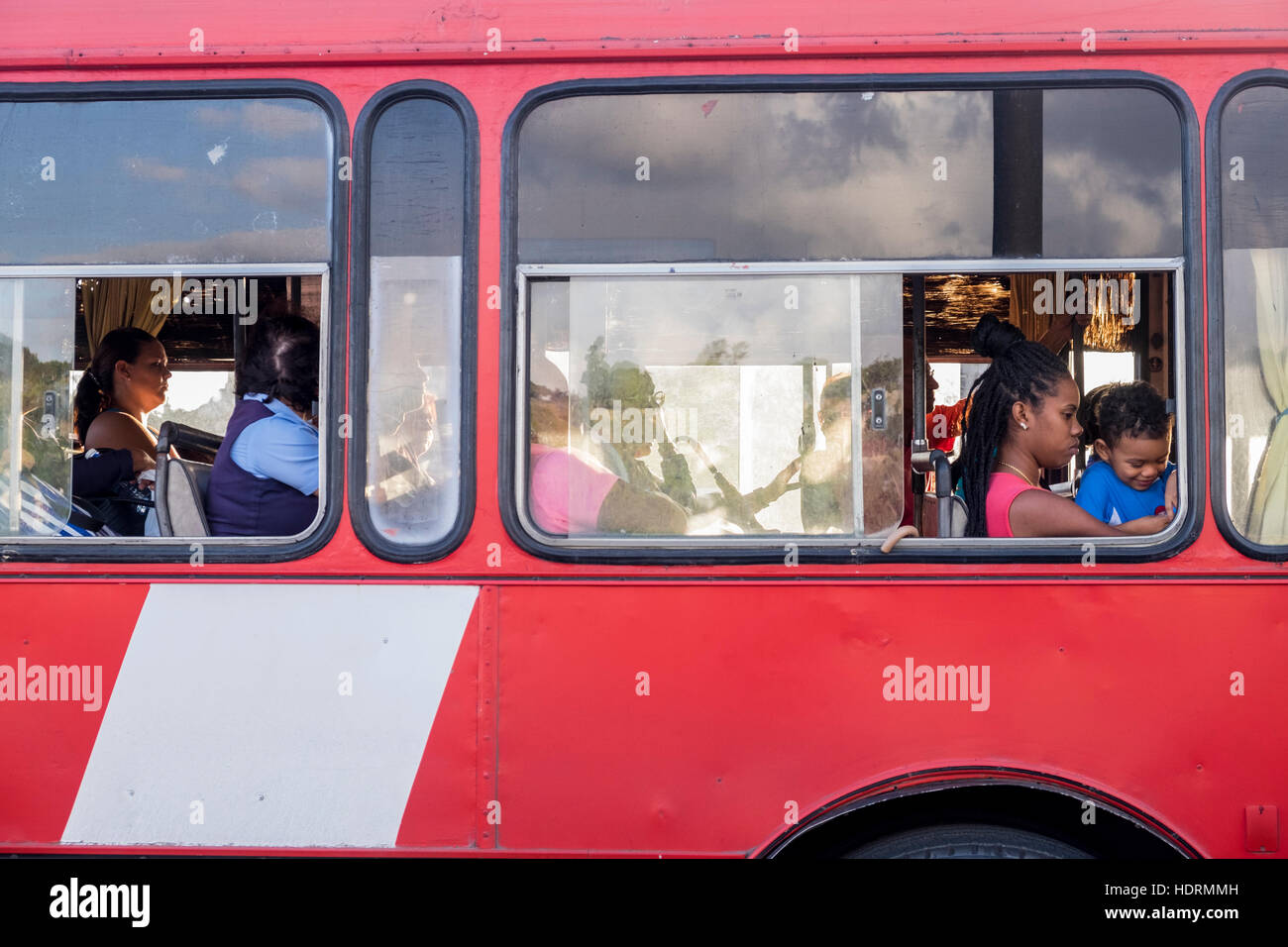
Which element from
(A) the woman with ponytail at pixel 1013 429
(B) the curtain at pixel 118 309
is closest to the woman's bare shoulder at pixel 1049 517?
(A) the woman with ponytail at pixel 1013 429

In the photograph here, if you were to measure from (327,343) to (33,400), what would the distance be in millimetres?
860

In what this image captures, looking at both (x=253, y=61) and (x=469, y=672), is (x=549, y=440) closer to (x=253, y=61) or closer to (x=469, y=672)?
(x=469, y=672)

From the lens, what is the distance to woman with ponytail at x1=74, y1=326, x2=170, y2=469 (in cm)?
342

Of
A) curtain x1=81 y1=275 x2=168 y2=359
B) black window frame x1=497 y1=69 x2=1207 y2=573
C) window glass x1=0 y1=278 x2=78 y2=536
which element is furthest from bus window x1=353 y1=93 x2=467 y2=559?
curtain x1=81 y1=275 x2=168 y2=359

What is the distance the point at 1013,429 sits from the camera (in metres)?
2.92

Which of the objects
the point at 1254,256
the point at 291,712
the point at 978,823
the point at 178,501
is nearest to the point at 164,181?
the point at 178,501

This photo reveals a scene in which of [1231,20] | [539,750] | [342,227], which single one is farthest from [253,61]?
[1231,20]

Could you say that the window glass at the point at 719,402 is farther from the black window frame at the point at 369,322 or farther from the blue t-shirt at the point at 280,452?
the blue t-shirt at the point at 280,452

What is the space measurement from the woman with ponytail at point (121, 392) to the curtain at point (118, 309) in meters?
0.07

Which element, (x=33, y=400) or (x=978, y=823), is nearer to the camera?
(x=978, y=823)

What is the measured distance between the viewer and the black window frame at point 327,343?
2578 millimetres

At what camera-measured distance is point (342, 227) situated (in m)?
2.60

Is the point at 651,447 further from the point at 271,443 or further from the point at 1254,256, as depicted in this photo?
the point at 1254,256
